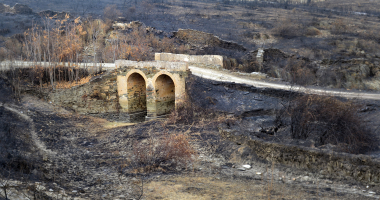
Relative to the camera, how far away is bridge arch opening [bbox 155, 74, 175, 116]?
58.2 ft

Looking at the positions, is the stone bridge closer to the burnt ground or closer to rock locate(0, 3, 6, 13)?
the burnt ground

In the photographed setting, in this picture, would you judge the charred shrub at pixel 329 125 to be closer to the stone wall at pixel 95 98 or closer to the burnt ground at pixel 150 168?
the burnt ground at pixel 150 168

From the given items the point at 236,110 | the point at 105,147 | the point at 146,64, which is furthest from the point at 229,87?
the point at 105,147

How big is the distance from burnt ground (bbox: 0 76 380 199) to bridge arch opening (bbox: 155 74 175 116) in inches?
108

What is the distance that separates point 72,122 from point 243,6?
4161 centimetres

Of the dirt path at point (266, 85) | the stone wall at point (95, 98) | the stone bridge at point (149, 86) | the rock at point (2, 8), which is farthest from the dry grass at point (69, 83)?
the rock at point (2, 8)

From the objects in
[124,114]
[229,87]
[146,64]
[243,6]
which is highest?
[243,6]

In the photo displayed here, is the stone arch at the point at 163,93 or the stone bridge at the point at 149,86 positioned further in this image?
the stone arch at the point at 163,93

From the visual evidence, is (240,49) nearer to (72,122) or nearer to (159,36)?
(159,36)

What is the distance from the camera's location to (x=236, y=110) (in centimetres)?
1590

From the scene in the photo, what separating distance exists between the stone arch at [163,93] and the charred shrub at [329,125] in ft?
25.2

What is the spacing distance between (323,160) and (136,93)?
1238 cm

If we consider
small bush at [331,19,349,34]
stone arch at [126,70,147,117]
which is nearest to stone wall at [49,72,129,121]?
stone arch at [126,70,147,117]

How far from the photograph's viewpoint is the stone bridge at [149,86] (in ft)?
54.3
